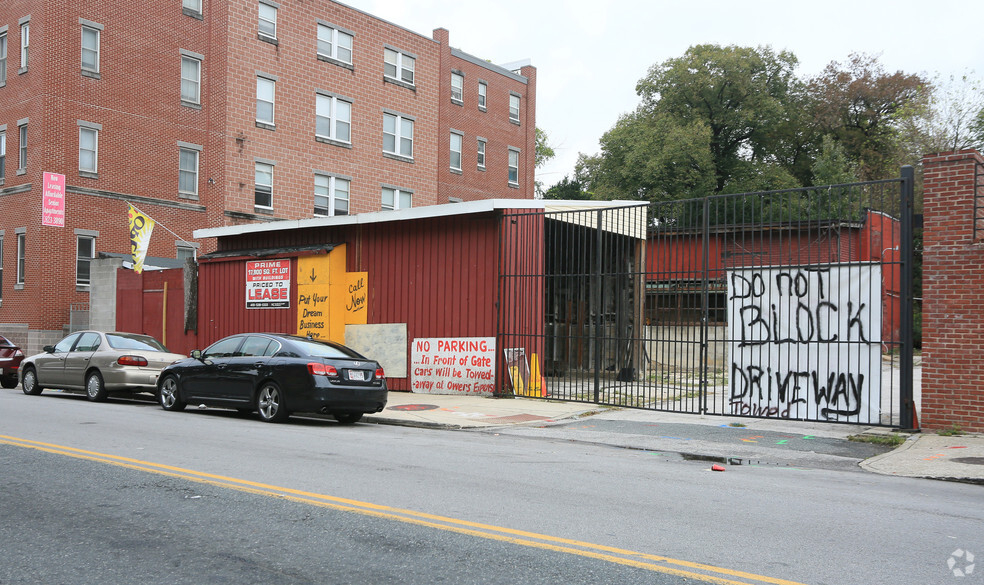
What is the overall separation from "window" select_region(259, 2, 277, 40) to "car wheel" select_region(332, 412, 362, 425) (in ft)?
84.5

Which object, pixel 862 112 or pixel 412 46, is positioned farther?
pixel 862 112

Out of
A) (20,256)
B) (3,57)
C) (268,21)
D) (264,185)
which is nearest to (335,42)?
(268,21)

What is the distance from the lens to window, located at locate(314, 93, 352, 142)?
3692 centimetres

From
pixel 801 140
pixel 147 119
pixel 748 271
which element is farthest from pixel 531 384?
pixel 801 140

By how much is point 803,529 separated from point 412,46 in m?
38.6

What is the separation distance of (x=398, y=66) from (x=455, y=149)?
5.79 metres

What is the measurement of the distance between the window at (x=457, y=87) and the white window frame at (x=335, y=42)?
7.16m

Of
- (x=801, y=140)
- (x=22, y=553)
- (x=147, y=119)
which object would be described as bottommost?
(x=22, y=553)

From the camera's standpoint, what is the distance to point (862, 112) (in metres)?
49.8

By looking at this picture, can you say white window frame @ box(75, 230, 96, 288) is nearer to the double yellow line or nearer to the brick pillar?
the double yellow line

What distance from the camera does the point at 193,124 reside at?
32.7 metres

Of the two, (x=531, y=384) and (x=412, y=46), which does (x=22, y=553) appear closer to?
(x=531, y=384)

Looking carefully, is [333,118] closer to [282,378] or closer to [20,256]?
[20,256]

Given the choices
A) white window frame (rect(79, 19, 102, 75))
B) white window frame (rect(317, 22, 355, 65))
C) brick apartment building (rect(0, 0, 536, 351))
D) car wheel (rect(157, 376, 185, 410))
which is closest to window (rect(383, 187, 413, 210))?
brick apartment building (rect(0, 0, 536, 351))
